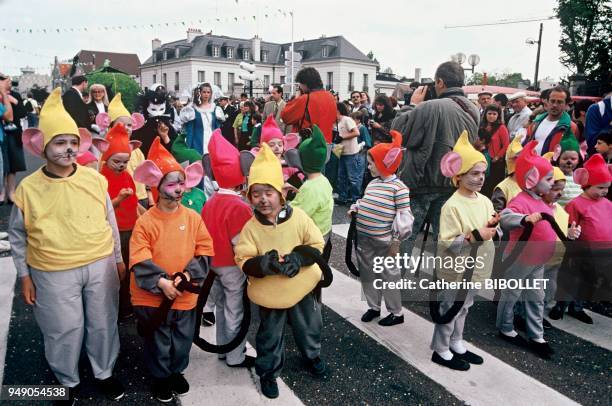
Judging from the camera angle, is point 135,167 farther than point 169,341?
Yes

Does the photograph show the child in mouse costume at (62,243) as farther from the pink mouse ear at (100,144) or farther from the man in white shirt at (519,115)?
the man in white shirt at (519,115)

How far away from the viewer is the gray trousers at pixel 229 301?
3.27 m

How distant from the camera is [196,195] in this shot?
154 inches

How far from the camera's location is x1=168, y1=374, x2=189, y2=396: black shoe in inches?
121

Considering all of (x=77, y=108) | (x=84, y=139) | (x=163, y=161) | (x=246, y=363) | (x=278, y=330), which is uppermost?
(x=77, y=108)

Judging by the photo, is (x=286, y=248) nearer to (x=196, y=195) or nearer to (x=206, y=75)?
(x=196, y=195)

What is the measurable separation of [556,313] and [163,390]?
350 cm

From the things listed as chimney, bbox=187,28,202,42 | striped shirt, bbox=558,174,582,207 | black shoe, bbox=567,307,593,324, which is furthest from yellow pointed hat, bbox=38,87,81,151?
chimney, bbox=187,28,202,42

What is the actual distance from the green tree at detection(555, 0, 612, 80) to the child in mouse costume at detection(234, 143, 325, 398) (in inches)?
1394

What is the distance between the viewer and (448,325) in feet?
11.3

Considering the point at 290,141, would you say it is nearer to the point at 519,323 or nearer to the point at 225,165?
the point at 225,165

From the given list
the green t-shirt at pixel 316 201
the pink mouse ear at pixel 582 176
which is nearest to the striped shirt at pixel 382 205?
the green t-shirt at pixel 316 201

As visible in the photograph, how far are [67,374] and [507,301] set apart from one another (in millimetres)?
3237

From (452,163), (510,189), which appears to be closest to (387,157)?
(452,163)
